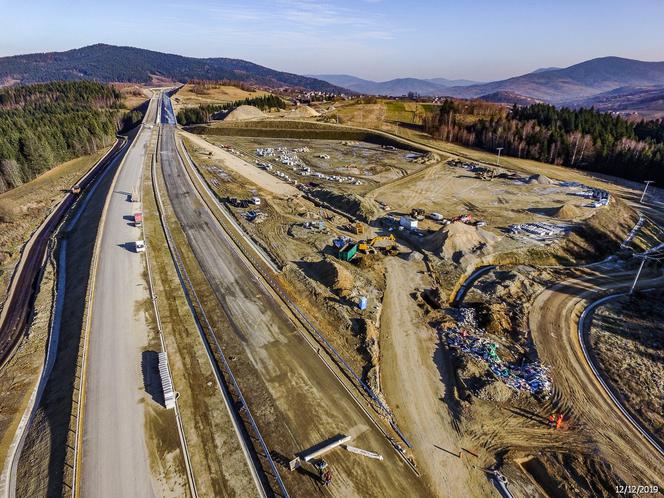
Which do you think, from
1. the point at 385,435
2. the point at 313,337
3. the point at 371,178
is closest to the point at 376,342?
the point at 313,337

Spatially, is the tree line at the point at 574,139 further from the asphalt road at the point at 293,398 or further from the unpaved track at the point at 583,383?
the asphalt road at the point at 293,398

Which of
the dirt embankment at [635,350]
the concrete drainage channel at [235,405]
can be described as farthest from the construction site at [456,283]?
the concrete drainage channel at [235,405]

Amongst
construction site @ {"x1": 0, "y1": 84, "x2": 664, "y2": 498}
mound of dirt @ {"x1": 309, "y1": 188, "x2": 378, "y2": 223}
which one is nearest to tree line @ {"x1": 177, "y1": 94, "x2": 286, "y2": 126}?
construction site @ {"x1": 0, "y1": 84, "x2": 664, "y2": 498}

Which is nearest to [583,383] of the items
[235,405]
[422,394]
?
[422,394]

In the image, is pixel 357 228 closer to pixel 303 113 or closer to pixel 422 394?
pixel 422 394

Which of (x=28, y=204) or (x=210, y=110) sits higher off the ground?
(x=210, y=110)

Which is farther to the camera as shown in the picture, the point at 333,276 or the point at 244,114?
the point at 244,114

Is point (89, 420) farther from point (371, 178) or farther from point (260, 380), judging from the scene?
point (371, 178)
